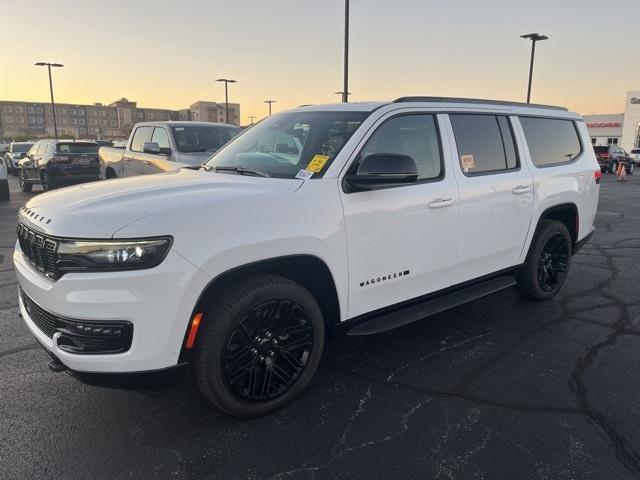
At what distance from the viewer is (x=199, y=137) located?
31.4 ft

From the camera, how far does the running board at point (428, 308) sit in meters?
3.38

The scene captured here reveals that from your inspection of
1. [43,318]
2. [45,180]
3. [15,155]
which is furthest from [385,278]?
[15,155]

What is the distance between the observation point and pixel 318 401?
10.6ft

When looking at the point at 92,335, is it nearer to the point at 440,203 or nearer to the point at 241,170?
the point at 241,170

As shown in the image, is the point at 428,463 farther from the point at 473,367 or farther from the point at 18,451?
the point at 18,451

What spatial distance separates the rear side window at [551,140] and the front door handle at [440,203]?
1448 mm

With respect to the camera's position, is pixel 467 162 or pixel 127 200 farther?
pixel 467 162

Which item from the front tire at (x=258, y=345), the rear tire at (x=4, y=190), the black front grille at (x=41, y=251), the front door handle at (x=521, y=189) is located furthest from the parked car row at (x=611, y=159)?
the black front grille at (x=41, y=251)

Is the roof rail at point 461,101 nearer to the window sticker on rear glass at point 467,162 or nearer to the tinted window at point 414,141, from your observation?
the tinted window at point 414,141

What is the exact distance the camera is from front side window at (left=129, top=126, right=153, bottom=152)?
10.2 meters

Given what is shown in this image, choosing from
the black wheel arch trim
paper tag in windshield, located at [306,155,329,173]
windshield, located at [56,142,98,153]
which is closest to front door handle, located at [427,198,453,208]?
paper tag in windshield, located at [306,155,329,173]

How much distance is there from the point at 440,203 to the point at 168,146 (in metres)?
6.97

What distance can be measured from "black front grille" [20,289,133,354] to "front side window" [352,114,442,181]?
189 centimetres

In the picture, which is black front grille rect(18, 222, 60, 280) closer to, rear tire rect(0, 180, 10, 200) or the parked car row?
rear tire rect(0, 180, 10, 200)
